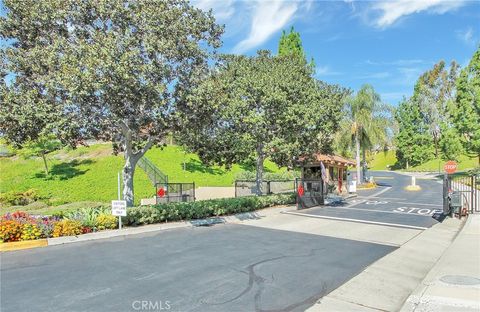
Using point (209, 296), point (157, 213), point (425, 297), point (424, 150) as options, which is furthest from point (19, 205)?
point (424, 150)

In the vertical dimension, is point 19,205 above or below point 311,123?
below

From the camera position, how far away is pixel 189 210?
50.0 feet

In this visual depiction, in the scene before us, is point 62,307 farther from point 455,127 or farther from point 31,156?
point 455,127

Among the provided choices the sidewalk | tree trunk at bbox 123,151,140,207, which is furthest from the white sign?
the sidewalk

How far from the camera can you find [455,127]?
144 feet

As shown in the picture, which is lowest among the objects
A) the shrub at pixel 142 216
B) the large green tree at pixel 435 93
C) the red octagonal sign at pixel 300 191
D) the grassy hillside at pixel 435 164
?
the shrub at pixel 142 216

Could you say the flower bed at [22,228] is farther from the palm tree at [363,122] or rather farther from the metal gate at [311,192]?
the palm tree at [363,122]

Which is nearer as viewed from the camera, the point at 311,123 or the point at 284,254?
the point at 284,254

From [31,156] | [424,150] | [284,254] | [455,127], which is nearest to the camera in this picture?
[284,254]

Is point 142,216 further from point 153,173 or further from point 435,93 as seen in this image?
point 435,93

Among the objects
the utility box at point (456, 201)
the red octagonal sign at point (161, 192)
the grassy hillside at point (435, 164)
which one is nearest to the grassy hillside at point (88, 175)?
the red octagonal sign at point (161, 192)

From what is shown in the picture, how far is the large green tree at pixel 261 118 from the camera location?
57.9ft

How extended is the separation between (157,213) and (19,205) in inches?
515

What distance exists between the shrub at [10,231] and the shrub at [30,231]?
4.3 inches
